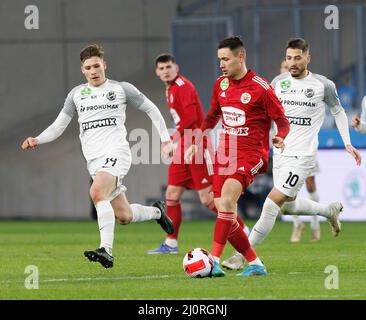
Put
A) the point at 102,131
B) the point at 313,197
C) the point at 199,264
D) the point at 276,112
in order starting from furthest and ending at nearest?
the point at 313,197, the point at 102,131, the point at 276,112, the point at 199,264

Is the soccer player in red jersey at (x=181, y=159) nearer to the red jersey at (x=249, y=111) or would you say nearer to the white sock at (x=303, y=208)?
the white sock at (x=303, y=208)

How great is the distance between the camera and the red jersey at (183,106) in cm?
1426

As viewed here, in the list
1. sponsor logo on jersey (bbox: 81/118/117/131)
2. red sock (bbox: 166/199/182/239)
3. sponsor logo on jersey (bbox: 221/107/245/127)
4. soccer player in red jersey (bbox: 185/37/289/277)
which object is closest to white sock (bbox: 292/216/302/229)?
red sock (bbox: 166/199/182/239)

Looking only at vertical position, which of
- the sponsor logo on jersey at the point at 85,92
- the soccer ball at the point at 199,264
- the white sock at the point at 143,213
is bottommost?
the soccer ball at the point at 199,264

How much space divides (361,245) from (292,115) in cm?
313

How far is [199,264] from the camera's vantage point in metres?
10.2

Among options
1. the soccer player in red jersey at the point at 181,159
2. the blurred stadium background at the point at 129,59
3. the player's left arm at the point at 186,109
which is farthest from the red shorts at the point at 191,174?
the blurred stadium background at the point at 129,59

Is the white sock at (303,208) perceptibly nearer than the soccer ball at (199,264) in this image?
No

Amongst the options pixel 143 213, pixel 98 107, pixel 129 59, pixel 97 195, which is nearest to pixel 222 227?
pixel 97 195

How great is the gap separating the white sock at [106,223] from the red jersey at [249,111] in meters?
1.28

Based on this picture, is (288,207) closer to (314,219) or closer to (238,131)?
(238,131)

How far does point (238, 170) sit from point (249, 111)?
0.55m

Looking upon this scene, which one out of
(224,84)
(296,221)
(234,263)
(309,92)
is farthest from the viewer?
(296,221)
